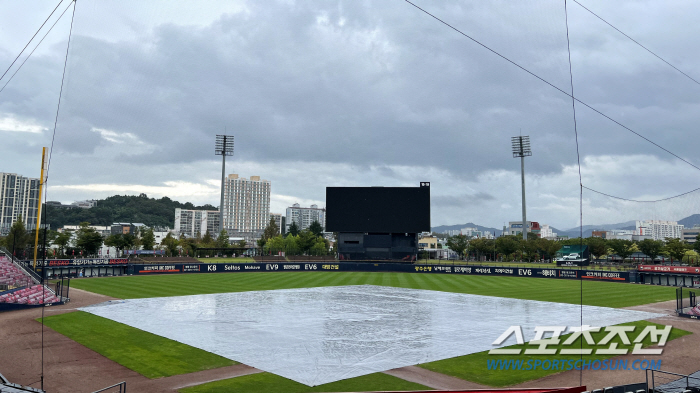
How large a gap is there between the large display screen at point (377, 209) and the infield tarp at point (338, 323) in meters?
39.1

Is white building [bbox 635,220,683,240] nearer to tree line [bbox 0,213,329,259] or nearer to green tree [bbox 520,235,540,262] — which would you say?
green tree [bbox 520,235,540,262]

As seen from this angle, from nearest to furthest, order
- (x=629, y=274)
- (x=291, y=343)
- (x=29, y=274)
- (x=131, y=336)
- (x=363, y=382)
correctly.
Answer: (x=363, y=382), (x=291, y=343), (x=131, y=336), (x=29, y=274), (x=629, y=274)

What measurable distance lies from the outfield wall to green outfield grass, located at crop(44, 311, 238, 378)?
36.7m

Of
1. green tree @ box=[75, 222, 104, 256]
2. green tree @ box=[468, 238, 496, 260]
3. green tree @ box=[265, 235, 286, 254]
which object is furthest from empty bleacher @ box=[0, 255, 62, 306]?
green tree @ box=[468, 238, 496, 260]

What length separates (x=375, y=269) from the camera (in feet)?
214

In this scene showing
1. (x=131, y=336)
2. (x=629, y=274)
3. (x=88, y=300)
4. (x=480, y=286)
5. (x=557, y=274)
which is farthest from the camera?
(x=557, y=274)

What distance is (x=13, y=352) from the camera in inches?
675

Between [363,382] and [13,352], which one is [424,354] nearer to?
[363,382]

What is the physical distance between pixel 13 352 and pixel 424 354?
15.5 meters

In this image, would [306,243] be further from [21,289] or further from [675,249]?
[21,289]

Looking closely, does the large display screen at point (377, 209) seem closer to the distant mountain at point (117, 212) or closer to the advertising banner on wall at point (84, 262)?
the advertising banner on wall at point (84, 262)

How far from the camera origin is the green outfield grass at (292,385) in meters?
12.5

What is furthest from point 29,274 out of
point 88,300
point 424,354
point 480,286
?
point 480,286

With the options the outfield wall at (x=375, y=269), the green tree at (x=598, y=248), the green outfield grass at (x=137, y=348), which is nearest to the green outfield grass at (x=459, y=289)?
the outfield wall at (x=375, y=269)
